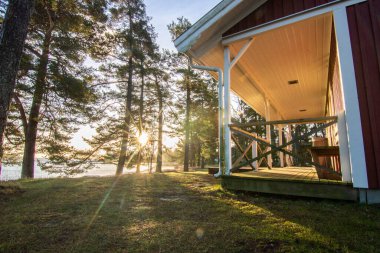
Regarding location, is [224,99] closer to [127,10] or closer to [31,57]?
[31,57]

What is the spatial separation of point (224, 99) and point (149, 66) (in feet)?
37.5

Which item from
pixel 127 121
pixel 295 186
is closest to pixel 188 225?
pixel 295 186

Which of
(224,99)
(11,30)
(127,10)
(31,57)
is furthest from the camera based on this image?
(127,10)

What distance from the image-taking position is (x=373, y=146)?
114 inches

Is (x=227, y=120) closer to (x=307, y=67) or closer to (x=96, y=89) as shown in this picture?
(x=307, y=67)

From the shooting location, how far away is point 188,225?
7.34 feet

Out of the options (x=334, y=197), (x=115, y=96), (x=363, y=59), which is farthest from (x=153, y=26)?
(x=334, y=197)

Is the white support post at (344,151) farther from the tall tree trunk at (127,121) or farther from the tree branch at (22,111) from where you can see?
the tree branch at (22,111)

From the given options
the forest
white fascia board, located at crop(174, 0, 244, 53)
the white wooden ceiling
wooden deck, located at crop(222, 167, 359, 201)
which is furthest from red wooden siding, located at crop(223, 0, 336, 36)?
the forest

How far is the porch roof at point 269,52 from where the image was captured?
4211mm

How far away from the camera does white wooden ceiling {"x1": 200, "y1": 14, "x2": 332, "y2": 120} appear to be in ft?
14.4

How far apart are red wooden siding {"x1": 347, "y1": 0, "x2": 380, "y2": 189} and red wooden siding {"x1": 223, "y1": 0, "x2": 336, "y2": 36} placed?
0.63 metres

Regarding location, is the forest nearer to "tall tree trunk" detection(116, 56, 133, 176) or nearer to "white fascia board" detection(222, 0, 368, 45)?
"tall tree trunk" detection(116, 56, 133, 176)

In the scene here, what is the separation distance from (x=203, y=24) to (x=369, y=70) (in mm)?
2931
